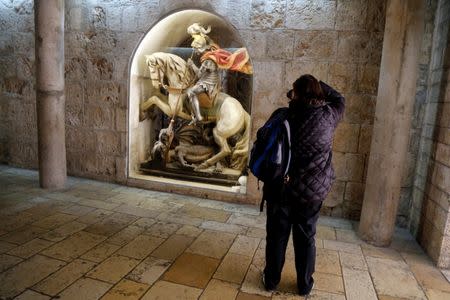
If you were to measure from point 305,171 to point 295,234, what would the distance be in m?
0.48

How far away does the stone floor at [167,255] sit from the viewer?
8.08 feet

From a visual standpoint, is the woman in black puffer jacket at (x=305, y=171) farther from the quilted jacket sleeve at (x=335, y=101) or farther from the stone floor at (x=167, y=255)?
the stone floor at (x=167, y=255)

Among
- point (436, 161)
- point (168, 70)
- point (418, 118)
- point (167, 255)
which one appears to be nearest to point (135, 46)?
point (168, 70)

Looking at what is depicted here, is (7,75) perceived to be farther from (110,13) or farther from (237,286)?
(237,286)

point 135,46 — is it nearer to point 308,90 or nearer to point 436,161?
point 308,90

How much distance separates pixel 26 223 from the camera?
136 inches

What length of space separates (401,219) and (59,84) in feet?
16.0

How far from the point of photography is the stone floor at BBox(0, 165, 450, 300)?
2.46 m

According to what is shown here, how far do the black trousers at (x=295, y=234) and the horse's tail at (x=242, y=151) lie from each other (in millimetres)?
2587

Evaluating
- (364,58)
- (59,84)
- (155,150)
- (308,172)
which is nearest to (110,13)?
(59,84)

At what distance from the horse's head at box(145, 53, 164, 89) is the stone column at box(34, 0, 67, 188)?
3.94ft

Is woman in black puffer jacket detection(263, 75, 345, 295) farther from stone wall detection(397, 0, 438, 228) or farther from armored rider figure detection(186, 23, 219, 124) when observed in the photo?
armored rider figure detection(186, 23, 219, 124)

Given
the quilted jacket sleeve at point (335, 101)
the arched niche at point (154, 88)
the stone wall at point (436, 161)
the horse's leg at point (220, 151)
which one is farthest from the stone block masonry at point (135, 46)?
the quilted jacket sleeve at point (335, 101)

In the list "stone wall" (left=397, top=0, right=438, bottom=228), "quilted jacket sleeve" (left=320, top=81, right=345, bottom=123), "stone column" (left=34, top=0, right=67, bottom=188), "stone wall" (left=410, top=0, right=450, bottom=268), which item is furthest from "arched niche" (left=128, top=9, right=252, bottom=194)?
"quilted jacket sleeve" (left=320, top=81, right=345, bottom=123)
